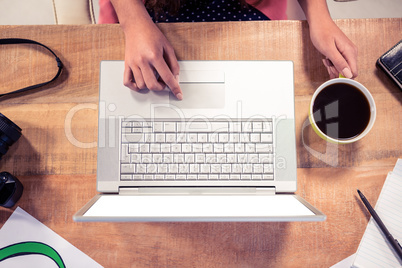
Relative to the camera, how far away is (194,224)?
0.55m

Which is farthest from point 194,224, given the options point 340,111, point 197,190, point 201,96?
point 340,111

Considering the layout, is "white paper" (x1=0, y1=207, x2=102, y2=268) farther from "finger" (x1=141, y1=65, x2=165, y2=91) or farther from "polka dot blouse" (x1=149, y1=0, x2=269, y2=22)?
"polka dot blouse" (x1=149, y1=0, x2=269, y2=22)

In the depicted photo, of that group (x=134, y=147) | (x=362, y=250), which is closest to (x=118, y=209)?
(x=134, y=147)

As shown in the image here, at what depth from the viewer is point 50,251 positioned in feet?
1.77

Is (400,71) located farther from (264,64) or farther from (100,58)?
(100,58)

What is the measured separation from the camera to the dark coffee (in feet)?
1.66

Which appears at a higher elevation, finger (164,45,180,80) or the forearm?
the forearm

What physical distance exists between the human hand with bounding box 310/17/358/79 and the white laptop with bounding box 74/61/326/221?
10cm

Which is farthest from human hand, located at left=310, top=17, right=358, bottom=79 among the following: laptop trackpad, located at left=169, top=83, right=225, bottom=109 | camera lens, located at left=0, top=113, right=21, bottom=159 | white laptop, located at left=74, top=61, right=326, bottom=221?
camera lens, located at left=0, top=113, right=21, bottom=159

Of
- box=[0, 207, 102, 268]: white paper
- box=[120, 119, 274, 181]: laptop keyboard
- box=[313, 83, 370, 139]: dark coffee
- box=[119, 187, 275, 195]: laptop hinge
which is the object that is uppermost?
box=[313, 83, 370, 139]: dark coffee

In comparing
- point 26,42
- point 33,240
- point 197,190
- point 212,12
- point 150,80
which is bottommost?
point 33,240

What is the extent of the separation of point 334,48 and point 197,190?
42cm

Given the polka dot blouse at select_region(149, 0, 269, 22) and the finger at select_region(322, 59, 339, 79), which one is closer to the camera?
the finger at select_region(322, 59, 339, 79)

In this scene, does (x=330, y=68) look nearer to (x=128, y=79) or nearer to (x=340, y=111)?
(x=340, y=111)
